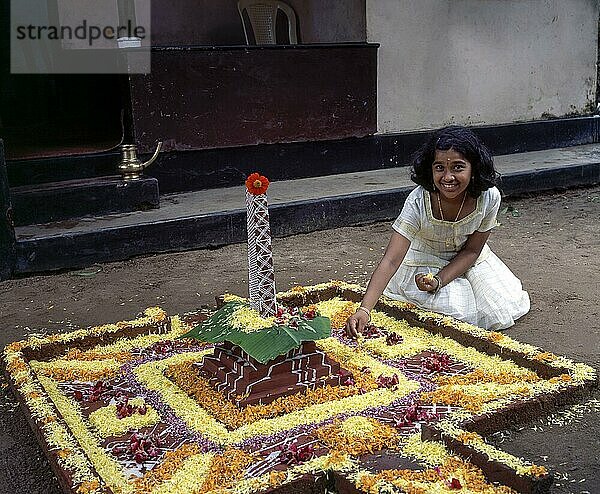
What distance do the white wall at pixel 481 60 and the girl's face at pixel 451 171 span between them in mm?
4343

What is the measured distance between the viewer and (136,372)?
3.15 meters

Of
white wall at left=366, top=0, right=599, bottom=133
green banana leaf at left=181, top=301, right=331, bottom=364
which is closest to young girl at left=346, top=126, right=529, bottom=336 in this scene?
green banana leaf at left=181, top=301, right=331, bottom=364

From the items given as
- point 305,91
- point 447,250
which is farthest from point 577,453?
point 305,91

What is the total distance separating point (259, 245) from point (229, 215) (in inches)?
117

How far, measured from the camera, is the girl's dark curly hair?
3340 millimetres

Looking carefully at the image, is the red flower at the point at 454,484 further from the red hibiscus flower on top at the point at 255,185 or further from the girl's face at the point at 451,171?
the girl's face at the point at 451,171

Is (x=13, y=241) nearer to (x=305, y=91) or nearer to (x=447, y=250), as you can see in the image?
(x=447, y=250)

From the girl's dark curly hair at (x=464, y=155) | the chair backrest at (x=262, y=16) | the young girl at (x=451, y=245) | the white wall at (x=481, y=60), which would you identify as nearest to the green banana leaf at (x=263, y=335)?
the young girl at (x=451, y=245)

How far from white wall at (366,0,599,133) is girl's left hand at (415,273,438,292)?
425cm

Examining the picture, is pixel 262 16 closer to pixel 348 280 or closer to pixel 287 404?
pixel 348 280

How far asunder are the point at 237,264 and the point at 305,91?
261 cm

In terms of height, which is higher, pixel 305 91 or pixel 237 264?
pixel 305 91

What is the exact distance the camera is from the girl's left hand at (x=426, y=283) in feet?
11.8

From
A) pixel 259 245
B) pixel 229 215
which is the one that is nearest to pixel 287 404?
pixel 259 245
